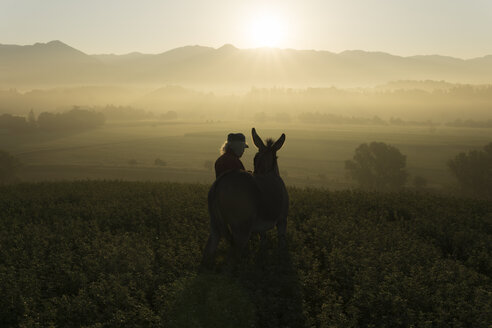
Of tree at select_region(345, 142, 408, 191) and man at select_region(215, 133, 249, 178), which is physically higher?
man at select_region(215, 133, 249, 178)

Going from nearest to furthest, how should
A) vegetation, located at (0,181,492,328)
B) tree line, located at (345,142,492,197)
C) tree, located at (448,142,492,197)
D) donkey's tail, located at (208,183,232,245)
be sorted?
vegetation, located at (0,181,492,328)
donkey's tail, located at (208,183,232,245)
tree, located at (448,142,492,197)
tree line, located at (345,142,492,197)

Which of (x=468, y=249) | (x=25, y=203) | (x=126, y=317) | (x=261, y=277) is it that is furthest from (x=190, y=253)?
(x=25, y=203)

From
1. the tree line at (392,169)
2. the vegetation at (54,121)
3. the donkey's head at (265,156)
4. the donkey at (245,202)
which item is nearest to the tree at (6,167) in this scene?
the tree line at (392,169)

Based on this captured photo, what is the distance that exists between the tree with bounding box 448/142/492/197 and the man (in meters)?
38.9

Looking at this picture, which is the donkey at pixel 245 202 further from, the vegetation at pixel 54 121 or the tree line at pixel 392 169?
the vegetation at pixel 54 121

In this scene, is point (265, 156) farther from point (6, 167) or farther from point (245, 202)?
point (6, 167)

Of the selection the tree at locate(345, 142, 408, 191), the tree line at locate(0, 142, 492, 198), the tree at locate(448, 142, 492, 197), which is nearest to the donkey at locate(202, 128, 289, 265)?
the tree line at locate(0, 142, 492, 198)

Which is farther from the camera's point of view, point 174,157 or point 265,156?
point 174,157

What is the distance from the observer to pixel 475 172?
39.2 m

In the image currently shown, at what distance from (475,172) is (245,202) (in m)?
41.0

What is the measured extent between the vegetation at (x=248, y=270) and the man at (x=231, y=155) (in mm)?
2173

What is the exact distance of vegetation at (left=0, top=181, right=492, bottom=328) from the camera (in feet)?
19.8

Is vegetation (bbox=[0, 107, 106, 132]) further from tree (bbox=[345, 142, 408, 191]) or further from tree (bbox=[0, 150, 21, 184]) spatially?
tree (bbox=[345, 142, 408, 191])

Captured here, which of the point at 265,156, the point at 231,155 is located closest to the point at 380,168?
the point at 265,156
